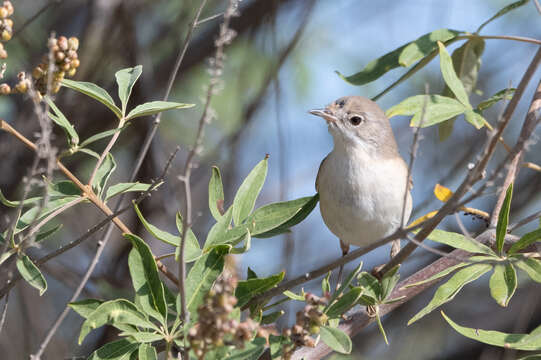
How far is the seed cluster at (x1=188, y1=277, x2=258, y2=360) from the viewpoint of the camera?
1.55 m

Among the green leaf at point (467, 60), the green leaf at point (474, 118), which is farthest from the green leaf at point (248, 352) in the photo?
the green leaf at point (467, 60)

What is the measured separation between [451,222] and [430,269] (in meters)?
2.66

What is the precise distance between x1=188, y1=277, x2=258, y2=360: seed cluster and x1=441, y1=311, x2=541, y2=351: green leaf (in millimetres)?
764

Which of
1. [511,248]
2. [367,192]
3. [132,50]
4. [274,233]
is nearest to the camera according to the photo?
[511,248]

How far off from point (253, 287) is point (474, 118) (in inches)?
42.9

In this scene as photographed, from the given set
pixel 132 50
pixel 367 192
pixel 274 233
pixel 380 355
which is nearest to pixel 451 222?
pixel 380 355

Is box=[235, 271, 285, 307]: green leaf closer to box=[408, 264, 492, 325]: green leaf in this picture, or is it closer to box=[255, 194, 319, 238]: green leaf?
box=[255, 194, 319, 238]: green leaf

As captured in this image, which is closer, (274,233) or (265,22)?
(274,233)

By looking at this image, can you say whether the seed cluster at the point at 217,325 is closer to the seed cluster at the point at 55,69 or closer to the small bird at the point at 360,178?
the seed cluster at the point at 55,69

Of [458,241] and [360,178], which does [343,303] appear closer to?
[458,241]

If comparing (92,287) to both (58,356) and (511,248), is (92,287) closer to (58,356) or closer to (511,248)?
(58,356)

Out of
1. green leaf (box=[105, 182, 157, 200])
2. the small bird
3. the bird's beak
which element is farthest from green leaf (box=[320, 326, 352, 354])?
the bird's beak

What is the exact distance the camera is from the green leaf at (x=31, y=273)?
6.59 ft

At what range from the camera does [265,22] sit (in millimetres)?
5137
